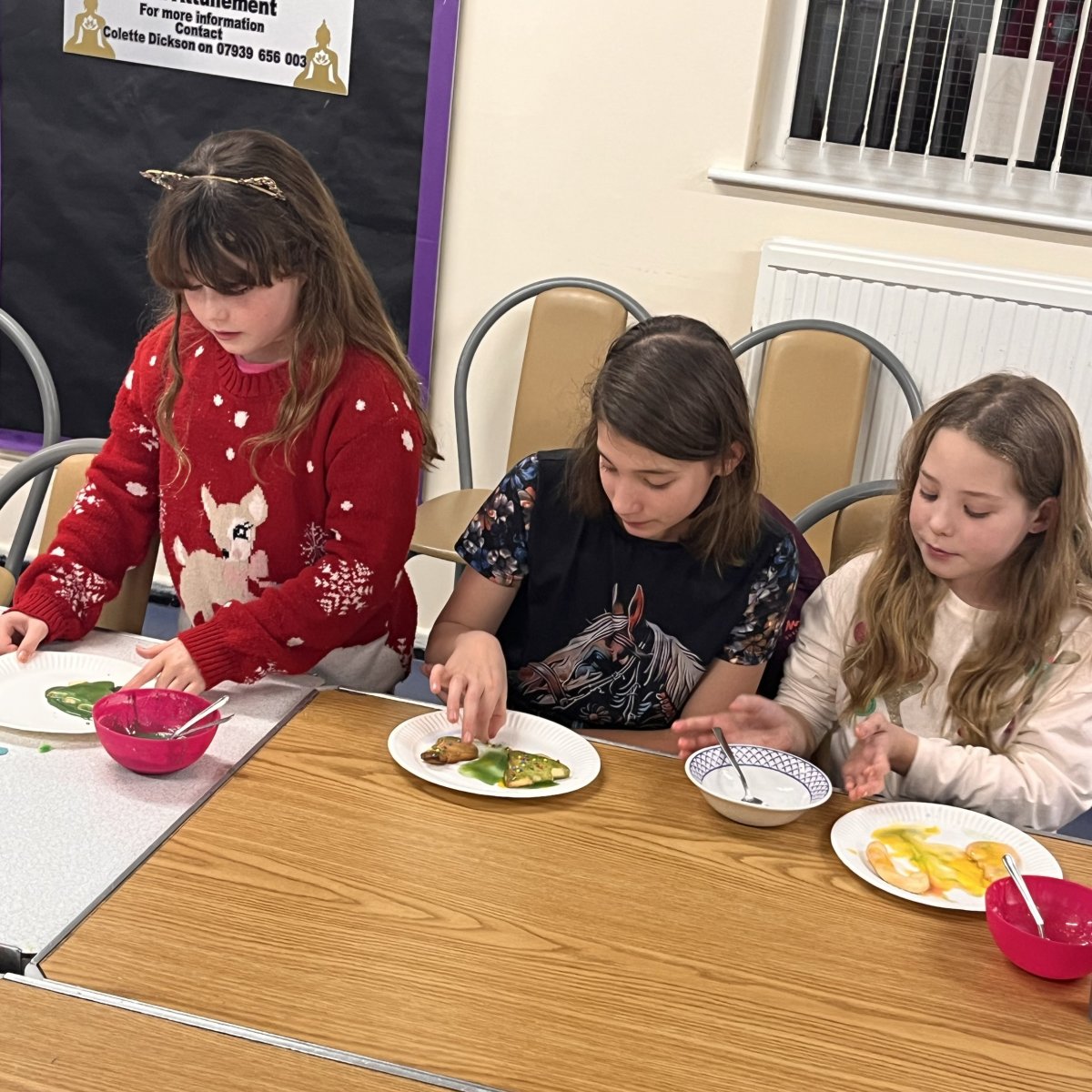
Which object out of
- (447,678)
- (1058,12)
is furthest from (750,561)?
(1058,12)

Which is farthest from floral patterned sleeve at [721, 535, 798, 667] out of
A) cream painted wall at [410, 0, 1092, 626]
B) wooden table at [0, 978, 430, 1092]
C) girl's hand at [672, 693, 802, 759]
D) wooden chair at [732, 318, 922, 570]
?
cream painted wall at [410, 0, 1092, 626]

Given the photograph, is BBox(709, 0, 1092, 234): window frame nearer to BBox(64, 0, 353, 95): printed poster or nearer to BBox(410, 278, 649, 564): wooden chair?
BBox(410, 278, 649, 564): wooden chair

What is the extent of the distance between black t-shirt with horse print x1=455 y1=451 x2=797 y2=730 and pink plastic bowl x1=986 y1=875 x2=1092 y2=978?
0.50 m

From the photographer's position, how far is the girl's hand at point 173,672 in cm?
132

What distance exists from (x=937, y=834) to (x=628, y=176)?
1.94 meters

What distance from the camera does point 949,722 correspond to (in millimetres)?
1455

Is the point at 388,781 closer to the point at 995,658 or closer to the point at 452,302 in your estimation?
the point at 995,658

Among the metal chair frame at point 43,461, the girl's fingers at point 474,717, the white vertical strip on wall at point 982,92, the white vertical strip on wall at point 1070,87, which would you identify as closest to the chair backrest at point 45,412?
the metal chair frame at point 43,461

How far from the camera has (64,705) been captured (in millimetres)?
1302

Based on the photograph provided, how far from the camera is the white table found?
3.24ft

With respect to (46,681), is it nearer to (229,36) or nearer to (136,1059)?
(136,1059)

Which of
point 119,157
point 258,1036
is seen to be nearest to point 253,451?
point 258,1036

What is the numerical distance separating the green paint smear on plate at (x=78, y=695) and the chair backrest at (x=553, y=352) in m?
1.57

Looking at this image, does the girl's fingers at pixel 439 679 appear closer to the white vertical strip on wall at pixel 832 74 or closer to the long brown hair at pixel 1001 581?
the long brown hair at pixel 1001 581
